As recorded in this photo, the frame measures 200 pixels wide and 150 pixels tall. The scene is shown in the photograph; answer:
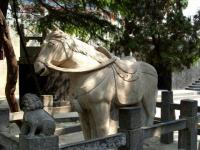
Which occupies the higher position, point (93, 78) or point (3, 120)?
point (93, 78)

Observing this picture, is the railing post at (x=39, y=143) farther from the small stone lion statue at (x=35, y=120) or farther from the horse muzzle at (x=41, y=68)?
the horse muzzle at (x=41, y=68)

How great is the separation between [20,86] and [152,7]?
5071 millimetres

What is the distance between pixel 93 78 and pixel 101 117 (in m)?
0.41

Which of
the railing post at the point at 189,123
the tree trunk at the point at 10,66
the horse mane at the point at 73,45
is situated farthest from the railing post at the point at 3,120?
the tree trunk at the point at 10,66

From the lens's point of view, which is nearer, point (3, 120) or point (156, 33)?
point (3, 120)

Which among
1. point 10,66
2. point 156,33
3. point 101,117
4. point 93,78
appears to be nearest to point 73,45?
point 93,78

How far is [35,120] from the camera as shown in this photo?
2.95 m

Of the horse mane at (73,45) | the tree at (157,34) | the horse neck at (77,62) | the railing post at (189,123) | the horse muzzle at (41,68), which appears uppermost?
the tree at (157,34)

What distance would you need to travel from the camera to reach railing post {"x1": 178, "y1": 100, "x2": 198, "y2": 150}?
181 inches

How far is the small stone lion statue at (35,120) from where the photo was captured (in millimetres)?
2834

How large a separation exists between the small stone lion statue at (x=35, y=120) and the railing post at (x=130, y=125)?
30.7 inches

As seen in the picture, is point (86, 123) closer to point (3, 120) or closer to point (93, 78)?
point (93, 78)

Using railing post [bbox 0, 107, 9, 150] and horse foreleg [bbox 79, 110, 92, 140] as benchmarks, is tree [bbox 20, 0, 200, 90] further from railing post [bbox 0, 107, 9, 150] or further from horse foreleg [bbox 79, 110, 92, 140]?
railing post [bbox 0, 107, 9, 150]

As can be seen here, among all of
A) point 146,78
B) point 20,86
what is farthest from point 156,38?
point 146,78
